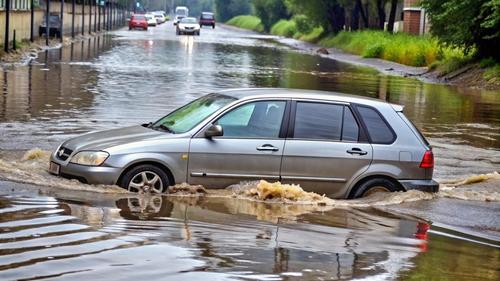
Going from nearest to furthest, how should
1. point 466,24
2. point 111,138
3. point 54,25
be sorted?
point 111,138 → point 466,24 → point 54,25

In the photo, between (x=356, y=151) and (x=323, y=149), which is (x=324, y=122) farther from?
(x=356, y=151)

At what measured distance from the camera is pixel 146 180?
1036cm

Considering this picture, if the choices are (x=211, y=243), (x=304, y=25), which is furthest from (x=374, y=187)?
(x=304, y=25)

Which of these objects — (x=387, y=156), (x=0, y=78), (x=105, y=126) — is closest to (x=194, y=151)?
(x=387, y=156)

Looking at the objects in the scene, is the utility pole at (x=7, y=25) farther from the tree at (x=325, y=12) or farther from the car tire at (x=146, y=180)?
the tree at (x=325, y=12)

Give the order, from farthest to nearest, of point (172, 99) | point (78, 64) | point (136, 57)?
1. point (136, 57)
2. point (78, 64)
3. point (172, 99)

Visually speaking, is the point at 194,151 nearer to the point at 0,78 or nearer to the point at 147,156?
the point at 147,156

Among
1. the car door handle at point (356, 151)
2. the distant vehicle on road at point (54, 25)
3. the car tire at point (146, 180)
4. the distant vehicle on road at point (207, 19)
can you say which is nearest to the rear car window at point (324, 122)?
the car door handle at point (356, 151)

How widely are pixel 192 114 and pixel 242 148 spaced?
34.1 inches

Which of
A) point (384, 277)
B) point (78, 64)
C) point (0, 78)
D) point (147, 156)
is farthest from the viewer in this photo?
point (78, 64)

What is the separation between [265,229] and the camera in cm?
892

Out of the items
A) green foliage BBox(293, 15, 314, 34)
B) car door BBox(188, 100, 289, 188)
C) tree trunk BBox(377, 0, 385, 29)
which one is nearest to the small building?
tree trunk BBox(377, 0, 385, 29)

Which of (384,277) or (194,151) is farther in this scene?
(194,151)

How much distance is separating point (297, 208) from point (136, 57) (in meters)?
35.2
